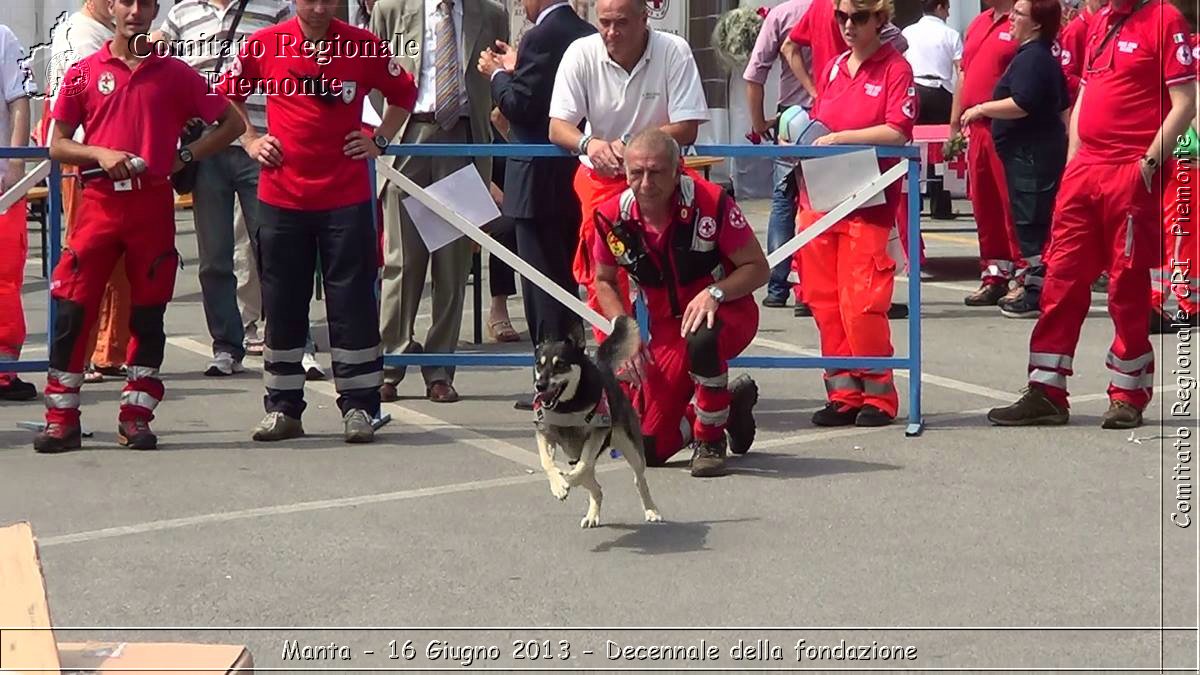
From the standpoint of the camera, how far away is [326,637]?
5055mm

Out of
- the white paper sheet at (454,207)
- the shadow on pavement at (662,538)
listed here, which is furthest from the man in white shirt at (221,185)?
the shadow on pavement at (662,538)

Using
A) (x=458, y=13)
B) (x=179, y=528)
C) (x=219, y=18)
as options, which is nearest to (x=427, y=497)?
(x=179, y=528)

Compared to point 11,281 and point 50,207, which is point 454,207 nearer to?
point 50,207

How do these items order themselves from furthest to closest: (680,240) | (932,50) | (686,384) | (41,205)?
(932,50) → (41,205) → (686,384) → (680,240)

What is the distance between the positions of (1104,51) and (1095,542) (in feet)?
8.53

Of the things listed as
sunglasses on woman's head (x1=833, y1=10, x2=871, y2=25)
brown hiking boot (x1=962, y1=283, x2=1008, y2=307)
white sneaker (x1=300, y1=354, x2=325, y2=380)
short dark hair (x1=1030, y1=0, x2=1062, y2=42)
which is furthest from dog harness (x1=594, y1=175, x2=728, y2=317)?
brown hiking boot (x1=962, y1=283, x2=1008, y2=307)

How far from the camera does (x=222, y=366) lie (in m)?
9.60

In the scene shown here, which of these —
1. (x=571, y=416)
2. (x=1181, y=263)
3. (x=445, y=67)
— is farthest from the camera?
(x=1181, y=263)

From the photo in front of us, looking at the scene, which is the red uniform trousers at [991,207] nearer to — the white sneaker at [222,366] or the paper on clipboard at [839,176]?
the paper on clipboard at [839,176]

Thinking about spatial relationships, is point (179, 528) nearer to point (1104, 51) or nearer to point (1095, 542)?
point (1095, 542)

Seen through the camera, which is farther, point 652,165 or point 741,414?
point 741,414

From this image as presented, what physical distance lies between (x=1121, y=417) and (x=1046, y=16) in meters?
4.04

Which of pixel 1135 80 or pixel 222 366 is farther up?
pixel 1135 80

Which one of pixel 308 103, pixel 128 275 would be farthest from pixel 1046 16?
pixel 128 275
